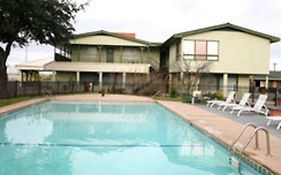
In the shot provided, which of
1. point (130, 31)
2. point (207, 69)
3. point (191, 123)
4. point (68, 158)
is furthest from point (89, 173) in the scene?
point (130, 31)

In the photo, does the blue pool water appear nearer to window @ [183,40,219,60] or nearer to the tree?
the tree

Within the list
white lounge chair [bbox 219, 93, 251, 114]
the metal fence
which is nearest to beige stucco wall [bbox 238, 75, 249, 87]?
the metal fence

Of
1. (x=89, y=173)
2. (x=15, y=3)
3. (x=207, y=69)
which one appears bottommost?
(x=89, y=173)

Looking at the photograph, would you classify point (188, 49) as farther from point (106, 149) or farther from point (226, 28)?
point (106, 149)

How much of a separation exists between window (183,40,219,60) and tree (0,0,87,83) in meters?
9.33

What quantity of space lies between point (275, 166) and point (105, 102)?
20.2m

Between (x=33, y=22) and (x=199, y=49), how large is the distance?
46.0 ft

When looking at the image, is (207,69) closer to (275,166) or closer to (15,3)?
(15,3)

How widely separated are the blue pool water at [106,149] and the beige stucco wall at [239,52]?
59.2 feet

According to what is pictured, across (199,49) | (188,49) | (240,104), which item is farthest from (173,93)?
(240,104)

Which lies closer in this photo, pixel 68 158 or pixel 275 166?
pixel 275 166

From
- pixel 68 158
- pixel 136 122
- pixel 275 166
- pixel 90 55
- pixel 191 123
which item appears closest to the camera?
pixel 275 166

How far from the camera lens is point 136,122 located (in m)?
16.4

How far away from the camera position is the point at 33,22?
26297 mm
